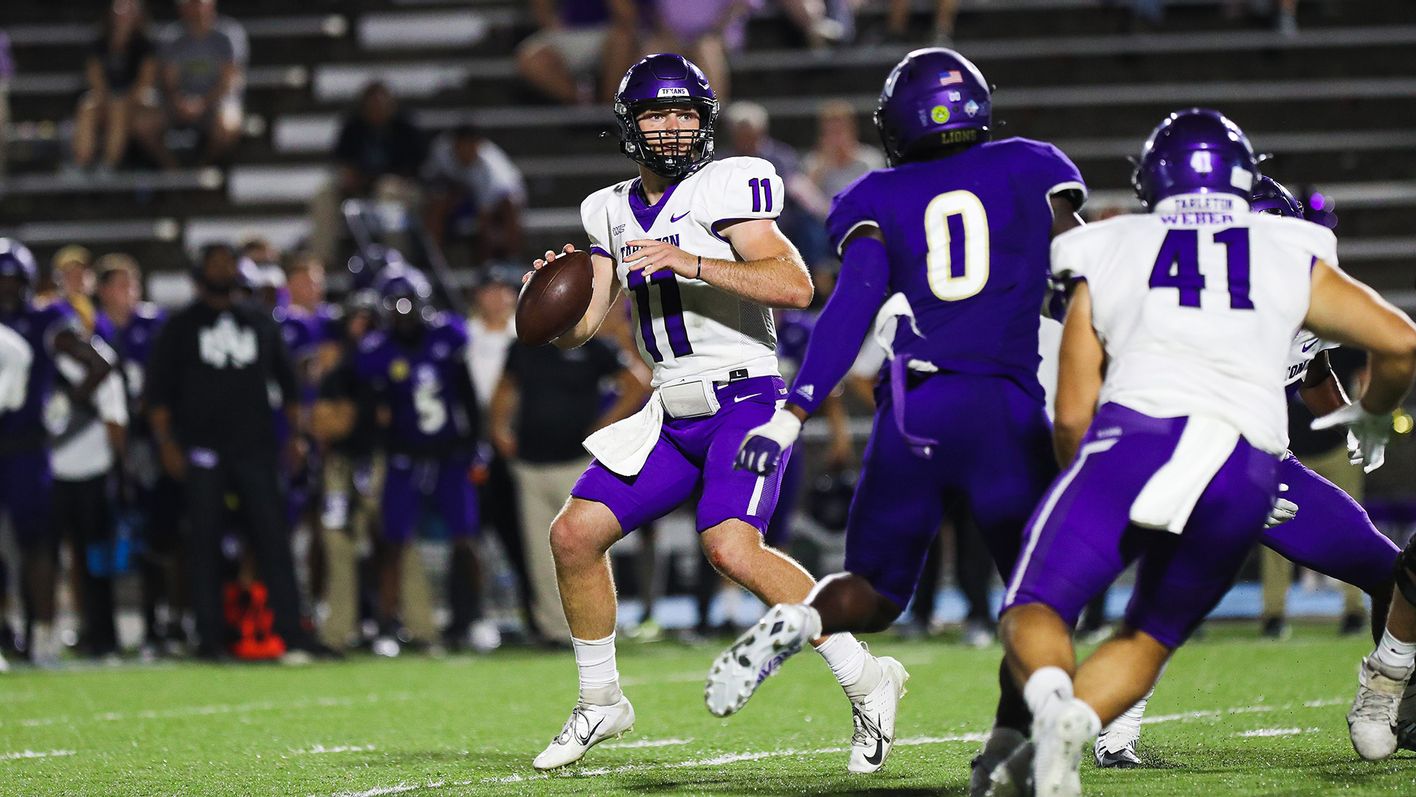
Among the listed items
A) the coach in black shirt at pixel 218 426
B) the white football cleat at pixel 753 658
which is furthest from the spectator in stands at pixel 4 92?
the white football cleat at pixel 753 658

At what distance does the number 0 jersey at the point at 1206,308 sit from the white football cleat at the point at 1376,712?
1.13m

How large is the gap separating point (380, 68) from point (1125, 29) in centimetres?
587

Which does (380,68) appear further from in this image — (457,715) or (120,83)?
(457,715)

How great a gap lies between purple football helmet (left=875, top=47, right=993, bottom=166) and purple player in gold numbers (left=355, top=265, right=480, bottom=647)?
5.39m

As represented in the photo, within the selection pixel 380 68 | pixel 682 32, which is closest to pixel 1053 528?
pixel 682 32

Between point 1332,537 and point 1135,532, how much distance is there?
109cm

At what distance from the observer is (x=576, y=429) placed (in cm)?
926

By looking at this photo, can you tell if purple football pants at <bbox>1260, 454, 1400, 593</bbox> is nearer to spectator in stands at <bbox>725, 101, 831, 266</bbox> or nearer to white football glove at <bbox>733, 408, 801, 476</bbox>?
white football glove at <bbox>733, 408, 801, 476</bbox>

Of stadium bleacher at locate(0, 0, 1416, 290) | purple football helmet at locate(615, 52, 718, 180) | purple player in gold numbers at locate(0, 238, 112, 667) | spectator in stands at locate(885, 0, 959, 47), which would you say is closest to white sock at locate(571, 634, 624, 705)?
purple football helmet at locate(615, 52, 718, 180)

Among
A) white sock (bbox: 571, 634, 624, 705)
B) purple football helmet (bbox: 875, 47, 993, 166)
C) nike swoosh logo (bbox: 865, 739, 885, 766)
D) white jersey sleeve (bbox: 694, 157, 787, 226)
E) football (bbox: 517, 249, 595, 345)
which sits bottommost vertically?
nike swoosh logo (bbox: 865, 739, 885, 766)

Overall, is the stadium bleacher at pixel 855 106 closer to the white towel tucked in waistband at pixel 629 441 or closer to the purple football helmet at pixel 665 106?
A: the purple football helmet at pixel 665 106

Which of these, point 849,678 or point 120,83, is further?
point 120,83

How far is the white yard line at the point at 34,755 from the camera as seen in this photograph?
5.30 metres

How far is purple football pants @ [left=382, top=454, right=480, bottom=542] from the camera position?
30.3ft
